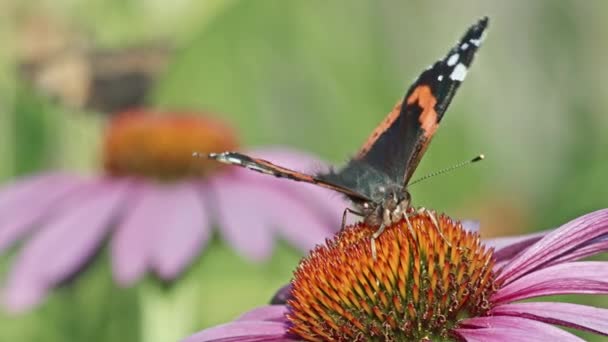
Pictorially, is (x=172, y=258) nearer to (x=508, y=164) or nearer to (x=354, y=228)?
(x=354, y=228)

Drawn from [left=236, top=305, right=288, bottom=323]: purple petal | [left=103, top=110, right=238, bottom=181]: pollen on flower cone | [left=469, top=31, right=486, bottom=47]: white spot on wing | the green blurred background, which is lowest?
[left=236, top=305, right=288, bottom=323]: purple petal

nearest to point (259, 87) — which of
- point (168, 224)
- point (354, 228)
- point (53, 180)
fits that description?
point (53, 180)

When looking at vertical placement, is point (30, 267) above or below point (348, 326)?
above

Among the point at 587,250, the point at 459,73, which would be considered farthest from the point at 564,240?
the point at 459,73

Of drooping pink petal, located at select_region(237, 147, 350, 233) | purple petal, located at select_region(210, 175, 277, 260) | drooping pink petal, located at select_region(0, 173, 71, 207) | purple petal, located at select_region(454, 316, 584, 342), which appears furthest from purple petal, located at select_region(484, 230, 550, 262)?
drooping pink petal, located at select_region(0, 173, 71, 207)

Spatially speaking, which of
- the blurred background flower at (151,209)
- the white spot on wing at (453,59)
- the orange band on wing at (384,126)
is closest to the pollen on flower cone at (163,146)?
the blurred background flower at (151,209)

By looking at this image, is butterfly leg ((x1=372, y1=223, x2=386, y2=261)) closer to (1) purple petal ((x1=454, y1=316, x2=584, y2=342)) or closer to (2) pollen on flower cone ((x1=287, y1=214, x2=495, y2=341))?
(2) pollen on flower cone ((x1=287, y1=214, x2=495, y2=341))

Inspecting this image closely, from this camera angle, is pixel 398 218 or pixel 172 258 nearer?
pixel 398 218
